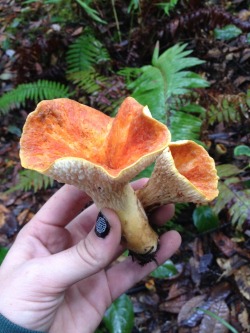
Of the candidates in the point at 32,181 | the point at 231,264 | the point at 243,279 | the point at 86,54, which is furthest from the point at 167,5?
the point at 243,279

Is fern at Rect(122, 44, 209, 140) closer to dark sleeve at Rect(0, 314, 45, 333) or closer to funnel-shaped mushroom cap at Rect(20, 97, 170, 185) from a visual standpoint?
funnel-shaped mushroom cap at Rect(20, 97, 170, 185)

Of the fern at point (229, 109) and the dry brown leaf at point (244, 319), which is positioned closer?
the dry brown leaf at point (244, 319)

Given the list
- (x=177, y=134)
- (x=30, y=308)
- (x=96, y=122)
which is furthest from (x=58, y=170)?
(x=177, y=134)

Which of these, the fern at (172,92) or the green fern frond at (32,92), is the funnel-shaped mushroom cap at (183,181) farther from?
the green fern frond at (32,92)

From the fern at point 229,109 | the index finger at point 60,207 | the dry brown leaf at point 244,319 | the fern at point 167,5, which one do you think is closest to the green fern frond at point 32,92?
the fern at point 167,5

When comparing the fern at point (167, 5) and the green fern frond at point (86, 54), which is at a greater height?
the fern at point (167, 5)

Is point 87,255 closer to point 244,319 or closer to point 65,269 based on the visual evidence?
point 65,269
